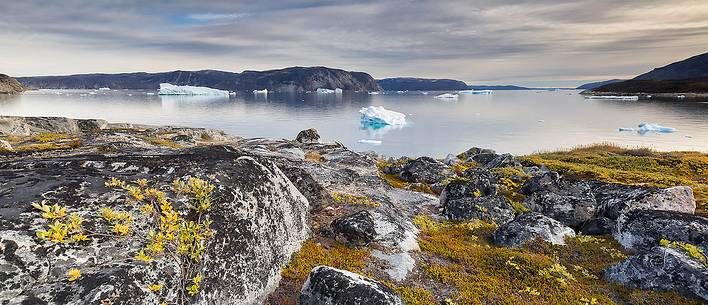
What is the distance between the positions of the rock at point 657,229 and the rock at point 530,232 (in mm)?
2011

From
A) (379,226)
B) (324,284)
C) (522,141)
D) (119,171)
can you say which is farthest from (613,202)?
(522,141)

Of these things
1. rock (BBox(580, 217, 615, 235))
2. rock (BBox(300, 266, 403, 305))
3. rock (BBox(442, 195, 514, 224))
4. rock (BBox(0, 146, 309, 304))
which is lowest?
rock (BBox(580, 217, 615, 235))

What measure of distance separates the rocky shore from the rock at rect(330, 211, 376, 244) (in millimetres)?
38

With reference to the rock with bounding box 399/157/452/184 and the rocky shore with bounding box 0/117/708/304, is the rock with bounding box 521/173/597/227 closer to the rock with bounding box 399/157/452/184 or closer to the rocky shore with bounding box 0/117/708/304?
the rocky shore with bounding box 0/117/708/304

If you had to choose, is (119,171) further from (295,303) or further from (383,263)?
(383,263)

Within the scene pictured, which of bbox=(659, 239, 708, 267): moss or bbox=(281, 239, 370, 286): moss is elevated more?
bbox=(659, 239, 708, 267): moss

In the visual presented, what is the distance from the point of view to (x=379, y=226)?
13.4 metres

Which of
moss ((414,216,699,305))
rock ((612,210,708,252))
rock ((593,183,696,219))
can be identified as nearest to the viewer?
moss ((414,216,699,305))

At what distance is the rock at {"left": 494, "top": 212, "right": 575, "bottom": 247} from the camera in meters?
14.2

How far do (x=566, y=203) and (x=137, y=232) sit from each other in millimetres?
18775

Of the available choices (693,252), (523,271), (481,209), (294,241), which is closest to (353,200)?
(294,241)

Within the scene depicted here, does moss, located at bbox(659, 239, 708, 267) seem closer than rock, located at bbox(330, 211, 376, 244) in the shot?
Yes

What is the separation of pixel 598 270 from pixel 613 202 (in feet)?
23.4

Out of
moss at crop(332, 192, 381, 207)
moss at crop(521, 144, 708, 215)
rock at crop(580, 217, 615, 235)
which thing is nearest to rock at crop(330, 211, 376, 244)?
moss at crop(332, 192, 381, 207)
